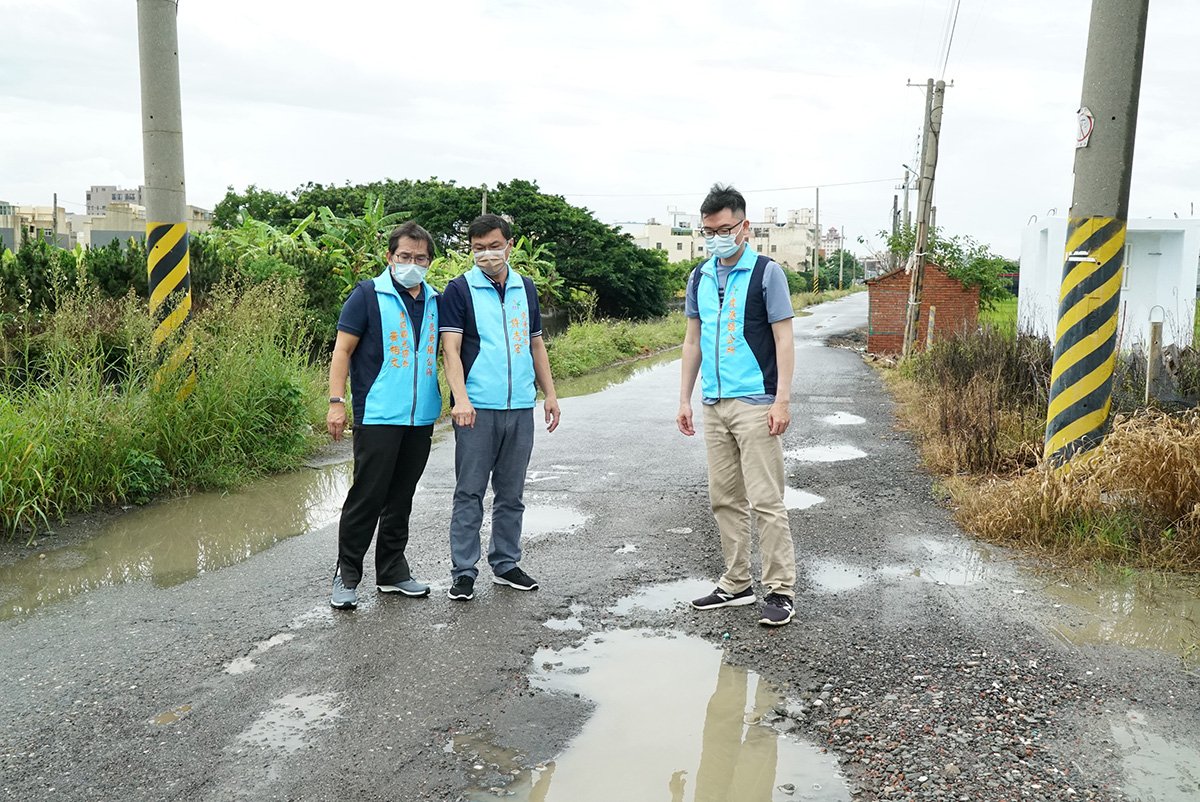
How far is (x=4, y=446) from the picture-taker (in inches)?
255

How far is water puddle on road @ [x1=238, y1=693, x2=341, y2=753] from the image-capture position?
12.1 feet

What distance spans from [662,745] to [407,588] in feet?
6.78

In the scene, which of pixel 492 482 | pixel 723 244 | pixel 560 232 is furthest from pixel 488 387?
pixel 560 232

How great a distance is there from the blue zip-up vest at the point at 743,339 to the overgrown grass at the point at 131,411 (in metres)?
4.36

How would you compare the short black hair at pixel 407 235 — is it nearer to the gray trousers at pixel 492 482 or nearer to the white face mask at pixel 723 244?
the gray trousers at pixel 492 482

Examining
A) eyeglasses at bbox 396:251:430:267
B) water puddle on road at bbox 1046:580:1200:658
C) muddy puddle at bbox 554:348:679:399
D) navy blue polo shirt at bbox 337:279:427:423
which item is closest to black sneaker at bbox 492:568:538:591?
navy blue polo shirt at bbox 337:279:427:423

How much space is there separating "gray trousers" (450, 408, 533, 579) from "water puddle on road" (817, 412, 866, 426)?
7.35 metres

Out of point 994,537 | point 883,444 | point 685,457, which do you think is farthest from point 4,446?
point 883,444

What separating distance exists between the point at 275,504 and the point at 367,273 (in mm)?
9479

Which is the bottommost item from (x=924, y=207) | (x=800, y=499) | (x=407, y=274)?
(x=800, y=499)

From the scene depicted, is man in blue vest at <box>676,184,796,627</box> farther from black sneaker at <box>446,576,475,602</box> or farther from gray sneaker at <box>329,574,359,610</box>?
gray sneaker at <box>329,574,359,610</box>

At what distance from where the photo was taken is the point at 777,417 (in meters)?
4.97

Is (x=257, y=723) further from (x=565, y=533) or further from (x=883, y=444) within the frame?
(x=883, y=444)

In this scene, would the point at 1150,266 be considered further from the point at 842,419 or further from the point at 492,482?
the point at 492,482
